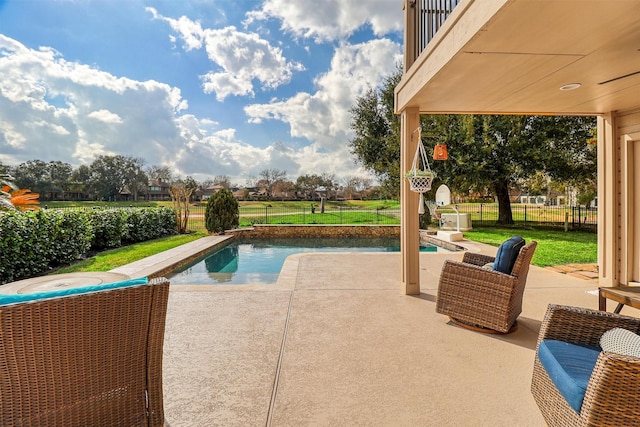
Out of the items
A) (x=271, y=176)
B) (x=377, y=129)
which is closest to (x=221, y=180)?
(x=271, y=176)

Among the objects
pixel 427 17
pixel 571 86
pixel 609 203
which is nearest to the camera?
pixel 571 86

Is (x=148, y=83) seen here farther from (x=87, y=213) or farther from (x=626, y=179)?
(x=626, y=179)

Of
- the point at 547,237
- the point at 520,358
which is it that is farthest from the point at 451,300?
the point at 547,237

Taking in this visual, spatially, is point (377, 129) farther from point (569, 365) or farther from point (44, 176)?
point (44, 176)

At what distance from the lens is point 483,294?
309 cm

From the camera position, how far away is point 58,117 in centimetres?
2259

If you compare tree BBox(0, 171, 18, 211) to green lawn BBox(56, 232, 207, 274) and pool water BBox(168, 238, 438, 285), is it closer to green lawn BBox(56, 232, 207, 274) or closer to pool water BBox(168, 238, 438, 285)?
green lawn BBox(56, 232, 207, 274)

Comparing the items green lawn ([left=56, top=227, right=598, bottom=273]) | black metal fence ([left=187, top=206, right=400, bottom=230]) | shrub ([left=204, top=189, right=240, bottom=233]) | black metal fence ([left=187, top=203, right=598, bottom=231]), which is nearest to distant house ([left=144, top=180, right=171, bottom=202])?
black metal fence ([left=187, top=203, right=598, bottom=231])

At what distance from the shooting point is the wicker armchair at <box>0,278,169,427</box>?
53.4 inches

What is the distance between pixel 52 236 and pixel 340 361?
6.32 metres

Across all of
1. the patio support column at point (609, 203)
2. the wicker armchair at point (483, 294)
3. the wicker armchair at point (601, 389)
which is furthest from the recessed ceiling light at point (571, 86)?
the wicker armchair at point (601, 389)

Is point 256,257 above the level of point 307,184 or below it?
below

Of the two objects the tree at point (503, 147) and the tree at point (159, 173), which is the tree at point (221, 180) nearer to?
the tree at point (159, 173)

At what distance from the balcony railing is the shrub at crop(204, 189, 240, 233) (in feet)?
30.3
